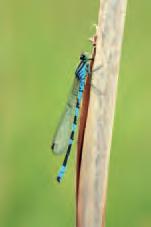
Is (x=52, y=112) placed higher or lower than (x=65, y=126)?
higher

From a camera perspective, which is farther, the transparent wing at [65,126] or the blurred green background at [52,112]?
the blurred green background at [52,112]

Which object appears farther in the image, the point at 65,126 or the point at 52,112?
the point at 52,112

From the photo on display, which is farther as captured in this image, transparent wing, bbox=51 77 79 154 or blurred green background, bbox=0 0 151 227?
blurred green background, bbox=0 0 151 227

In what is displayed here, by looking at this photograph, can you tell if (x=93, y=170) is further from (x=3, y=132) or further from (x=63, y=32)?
(x=63, y=32)
